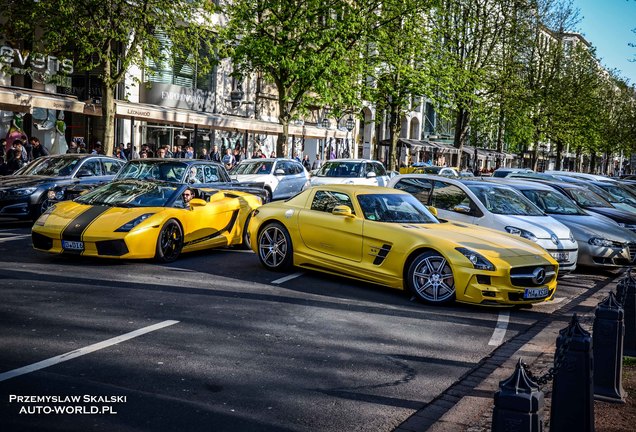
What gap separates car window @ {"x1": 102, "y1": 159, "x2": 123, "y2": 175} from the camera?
17.9 m

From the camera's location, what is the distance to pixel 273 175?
79.3ft

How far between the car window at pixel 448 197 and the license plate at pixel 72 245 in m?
6.07

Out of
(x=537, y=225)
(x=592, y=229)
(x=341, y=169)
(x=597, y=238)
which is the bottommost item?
(x=597, y=238)

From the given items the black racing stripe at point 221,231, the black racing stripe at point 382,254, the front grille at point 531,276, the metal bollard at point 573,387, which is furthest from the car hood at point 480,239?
the metal bollard at point 573,387

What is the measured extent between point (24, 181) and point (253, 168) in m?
9.67

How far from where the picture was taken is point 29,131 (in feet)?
90.3

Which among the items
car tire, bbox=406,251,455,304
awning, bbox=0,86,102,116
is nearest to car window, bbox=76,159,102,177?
awning, bbox=0,86,102,116

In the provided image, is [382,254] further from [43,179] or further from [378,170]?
[378,170]

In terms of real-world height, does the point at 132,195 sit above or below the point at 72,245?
above

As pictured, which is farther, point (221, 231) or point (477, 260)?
point (221, 231)

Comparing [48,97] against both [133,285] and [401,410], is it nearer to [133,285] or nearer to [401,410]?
[133,285]

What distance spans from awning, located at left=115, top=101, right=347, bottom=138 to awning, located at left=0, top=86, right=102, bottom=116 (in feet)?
4.93

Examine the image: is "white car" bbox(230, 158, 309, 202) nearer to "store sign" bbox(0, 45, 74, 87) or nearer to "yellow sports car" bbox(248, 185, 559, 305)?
"store sign" bbox(0, 45, 74, 87)

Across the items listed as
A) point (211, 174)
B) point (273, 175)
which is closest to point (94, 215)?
point (211, 174)
